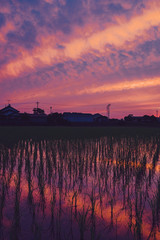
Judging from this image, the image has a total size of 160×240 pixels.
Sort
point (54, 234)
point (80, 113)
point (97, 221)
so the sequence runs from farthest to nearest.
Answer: point (80, 113), point (97, 221), point (54, 234)

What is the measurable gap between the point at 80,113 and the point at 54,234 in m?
67.1

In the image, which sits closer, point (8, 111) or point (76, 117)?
point (8, 111)

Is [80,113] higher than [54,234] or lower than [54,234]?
higher

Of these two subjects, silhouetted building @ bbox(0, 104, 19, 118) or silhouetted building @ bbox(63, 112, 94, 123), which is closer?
silhouetted building @ bbox(0, 104, 19, 118)

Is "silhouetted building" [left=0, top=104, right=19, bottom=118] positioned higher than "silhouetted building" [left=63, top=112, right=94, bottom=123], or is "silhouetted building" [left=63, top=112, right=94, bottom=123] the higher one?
"silhouetted building" [left=0, top=104, right=19, bottom=118]

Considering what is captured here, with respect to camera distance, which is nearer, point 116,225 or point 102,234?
point 102,234

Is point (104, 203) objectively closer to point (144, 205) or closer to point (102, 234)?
point (144, 205)

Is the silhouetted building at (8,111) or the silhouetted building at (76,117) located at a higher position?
the silhouetted building at (8,111)

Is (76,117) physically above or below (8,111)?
below

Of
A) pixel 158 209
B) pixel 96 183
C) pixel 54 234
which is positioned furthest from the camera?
pixel 96 183

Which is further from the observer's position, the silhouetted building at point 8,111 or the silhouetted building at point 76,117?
the silhouetted building at point 76,117

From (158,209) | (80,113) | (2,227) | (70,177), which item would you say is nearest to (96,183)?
(70,177)

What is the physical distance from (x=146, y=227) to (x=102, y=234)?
49 centimetres

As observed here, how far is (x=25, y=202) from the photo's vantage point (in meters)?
2.49
